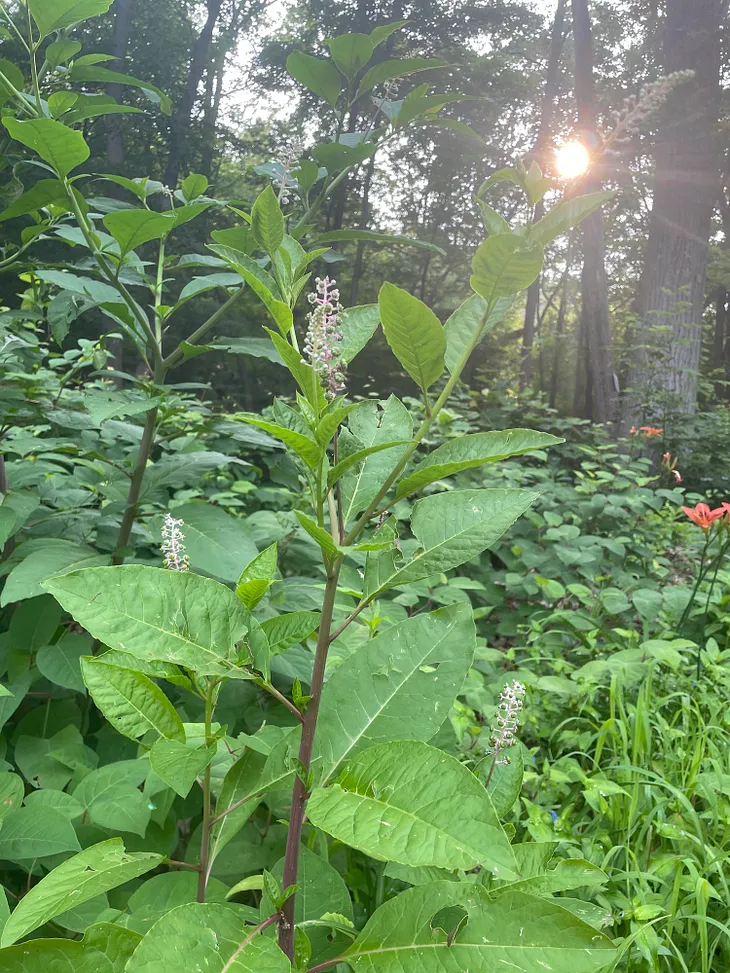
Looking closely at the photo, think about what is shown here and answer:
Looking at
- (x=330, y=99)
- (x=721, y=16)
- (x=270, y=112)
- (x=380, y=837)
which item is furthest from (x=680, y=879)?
(x=721, y=16)

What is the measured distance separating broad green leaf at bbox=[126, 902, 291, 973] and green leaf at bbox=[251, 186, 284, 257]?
0.54 metres

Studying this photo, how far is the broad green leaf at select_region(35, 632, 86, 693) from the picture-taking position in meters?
1.06

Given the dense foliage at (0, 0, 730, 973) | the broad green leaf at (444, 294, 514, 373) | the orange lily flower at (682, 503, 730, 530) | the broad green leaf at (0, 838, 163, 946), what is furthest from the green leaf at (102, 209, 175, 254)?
the orange lily flower at (682, 503, 730, 530)

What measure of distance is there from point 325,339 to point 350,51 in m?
0.92

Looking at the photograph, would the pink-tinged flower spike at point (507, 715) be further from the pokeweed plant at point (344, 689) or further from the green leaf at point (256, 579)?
the green leaf at point (256, 579)

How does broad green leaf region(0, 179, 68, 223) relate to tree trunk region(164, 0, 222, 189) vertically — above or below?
below

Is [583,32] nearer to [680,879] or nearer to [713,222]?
[713,222]

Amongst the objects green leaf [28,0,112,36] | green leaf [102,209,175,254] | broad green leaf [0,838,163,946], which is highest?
green leaf [28,0,112,36]

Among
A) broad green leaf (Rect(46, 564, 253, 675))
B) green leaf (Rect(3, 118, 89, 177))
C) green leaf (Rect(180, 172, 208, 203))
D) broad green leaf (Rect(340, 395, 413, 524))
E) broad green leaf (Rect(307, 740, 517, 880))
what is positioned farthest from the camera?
green leaf (Rect(180, 172, 208, 203))

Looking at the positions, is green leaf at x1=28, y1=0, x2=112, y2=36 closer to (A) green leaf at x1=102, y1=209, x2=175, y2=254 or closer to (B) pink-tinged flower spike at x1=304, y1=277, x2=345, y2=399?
(A) green leaf at x1=102, y1=209, x2=175, y2=254

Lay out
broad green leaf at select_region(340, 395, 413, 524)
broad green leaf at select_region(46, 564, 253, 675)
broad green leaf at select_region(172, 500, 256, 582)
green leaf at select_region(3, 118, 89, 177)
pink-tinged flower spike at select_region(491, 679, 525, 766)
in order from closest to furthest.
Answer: broad green leaf at select_region(46, 564, 253, 675) < broad green leaf at select_region(340, 395, 413, 524) < pink-tinged flower spike at select_region(491, 679, 525, 766) < green leaf at select_region(3, 118, 89, 177) < broad green leaf at select_region(172, 500, 256, 582)

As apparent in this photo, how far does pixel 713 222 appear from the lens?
8.05m

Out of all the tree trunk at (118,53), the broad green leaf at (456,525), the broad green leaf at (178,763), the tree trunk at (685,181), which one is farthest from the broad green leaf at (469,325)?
the tree trunk at (118,53)

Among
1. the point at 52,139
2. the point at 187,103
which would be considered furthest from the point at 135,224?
the point at 187,103
